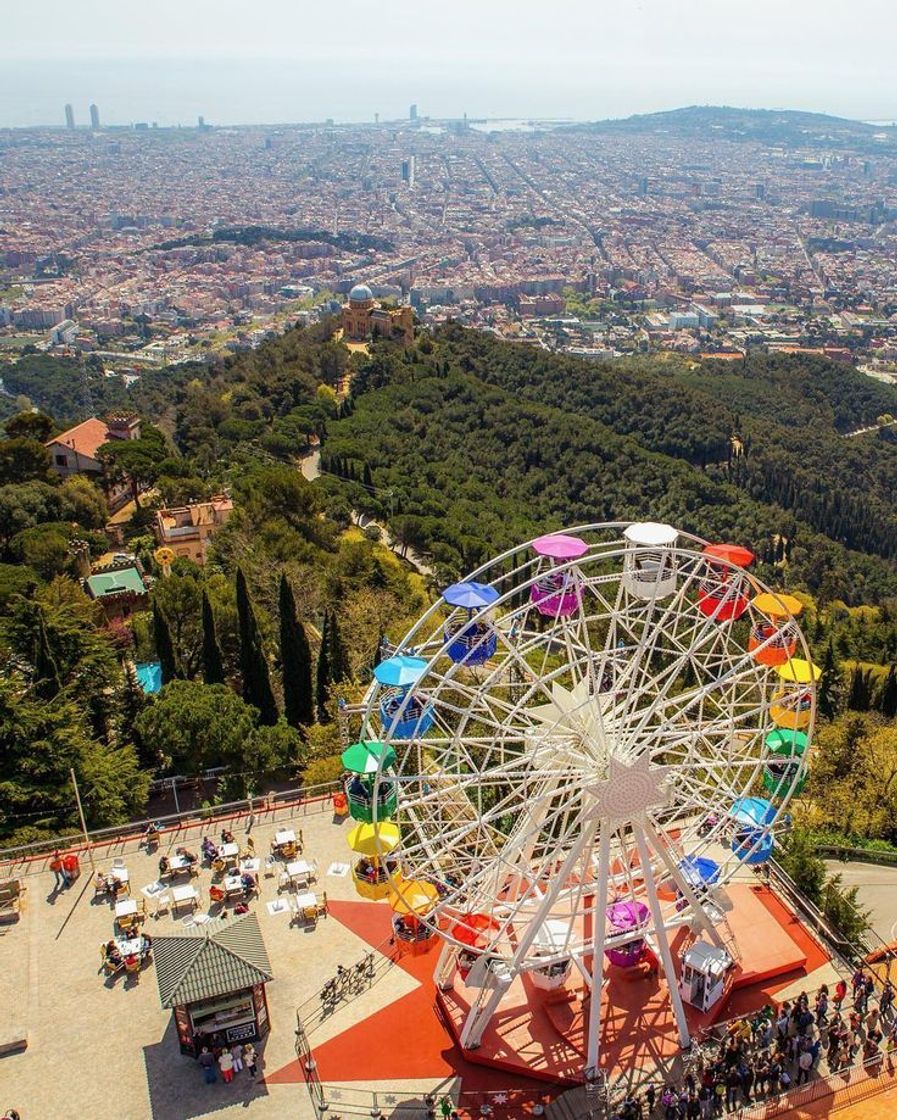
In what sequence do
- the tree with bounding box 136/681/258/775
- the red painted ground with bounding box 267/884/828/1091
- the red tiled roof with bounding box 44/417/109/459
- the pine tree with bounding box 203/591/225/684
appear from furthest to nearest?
1. the red tiled roof with bounding box 44/417/109/459
2. the pine tree with bounding box 203/591/225/684
3. the tree with bounding box 136/681/258/775
4. the red painted ground with bounding box 267/884/828/1091

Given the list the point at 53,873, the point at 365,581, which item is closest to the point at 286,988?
the point at 53,873

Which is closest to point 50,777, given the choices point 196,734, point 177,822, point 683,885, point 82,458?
point 177,822

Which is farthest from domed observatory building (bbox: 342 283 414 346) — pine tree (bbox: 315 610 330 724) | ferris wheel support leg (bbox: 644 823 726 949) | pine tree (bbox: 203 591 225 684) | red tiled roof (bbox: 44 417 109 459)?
ferris wheel support leg (bbox: 644 823 726 949)

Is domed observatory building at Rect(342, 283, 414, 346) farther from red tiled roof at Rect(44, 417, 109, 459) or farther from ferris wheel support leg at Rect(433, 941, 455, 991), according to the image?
ferris wheel support leg at Rect(433, 941, 455, 991)

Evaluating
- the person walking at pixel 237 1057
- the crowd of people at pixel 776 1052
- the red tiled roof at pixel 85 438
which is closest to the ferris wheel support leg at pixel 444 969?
the person walking at pixel 237 1057

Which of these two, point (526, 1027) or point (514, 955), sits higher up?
point (514, 955)

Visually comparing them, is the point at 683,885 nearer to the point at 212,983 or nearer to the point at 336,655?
the point at 212,983
